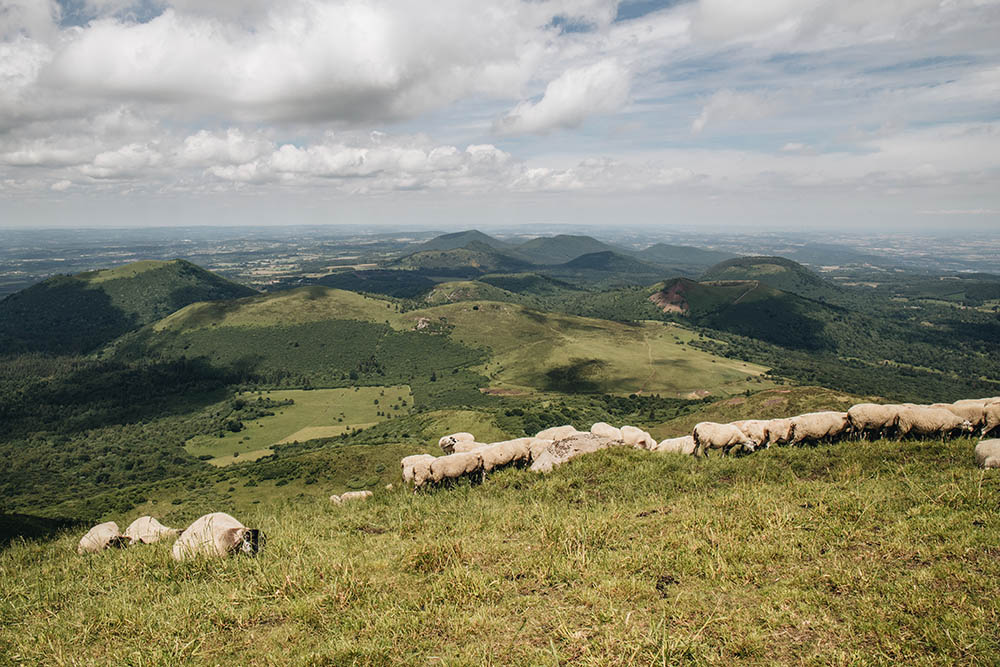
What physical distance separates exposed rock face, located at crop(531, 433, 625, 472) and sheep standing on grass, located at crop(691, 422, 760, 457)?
171 inches

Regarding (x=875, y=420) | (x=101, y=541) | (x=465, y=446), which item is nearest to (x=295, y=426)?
(x=465, y=446)

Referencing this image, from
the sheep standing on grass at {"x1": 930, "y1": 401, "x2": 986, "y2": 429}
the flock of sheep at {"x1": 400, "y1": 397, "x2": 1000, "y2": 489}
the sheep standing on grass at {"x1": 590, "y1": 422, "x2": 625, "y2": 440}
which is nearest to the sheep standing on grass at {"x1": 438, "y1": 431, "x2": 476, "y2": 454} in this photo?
the flock of sheep at {"x1": 400, "y1": 397, "x2": 1000, "y2": 489}

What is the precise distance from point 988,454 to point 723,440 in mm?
9211

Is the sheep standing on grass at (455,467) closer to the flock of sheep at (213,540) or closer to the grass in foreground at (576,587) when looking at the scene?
the grass in foreground at (576,587)

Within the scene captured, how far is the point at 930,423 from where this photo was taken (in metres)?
19.4

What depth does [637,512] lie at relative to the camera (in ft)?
44.6

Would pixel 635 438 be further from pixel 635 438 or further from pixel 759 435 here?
pixel 759 435

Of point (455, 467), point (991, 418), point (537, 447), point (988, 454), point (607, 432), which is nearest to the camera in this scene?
point (988, 454)

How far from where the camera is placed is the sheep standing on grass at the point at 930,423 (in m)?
19.3

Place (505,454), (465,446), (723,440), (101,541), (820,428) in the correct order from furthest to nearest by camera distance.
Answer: (465,446), (505,454), (723,440), (820,428), (101,541)

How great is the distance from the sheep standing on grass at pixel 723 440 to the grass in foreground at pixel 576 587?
22.0 feet

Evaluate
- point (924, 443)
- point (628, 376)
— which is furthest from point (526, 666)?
point (628, 376)

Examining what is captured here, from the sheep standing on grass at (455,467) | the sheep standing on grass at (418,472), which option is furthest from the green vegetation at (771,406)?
the sheep standing on grass at (418,472)

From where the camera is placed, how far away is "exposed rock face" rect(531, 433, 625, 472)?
70.3ft
